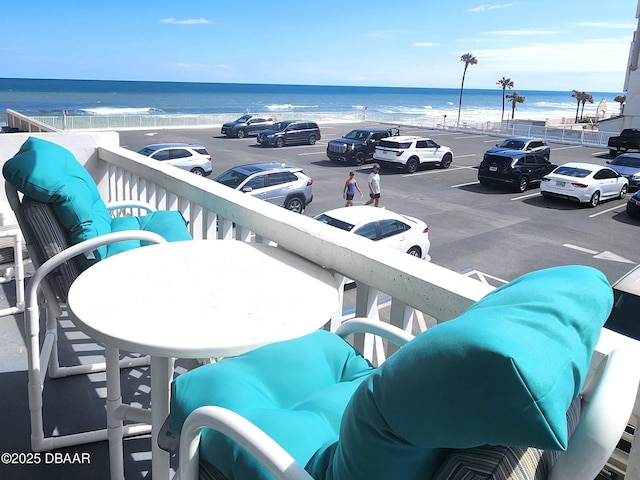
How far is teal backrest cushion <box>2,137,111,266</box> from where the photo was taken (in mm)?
2139

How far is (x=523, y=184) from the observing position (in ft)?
Answer: 60.8

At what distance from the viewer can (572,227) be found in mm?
14203

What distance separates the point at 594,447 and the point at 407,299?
3.06 ft

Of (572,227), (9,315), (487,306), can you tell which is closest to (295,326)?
(487,306)

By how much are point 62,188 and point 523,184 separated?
1827 centimetres

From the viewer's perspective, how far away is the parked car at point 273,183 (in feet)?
42.6

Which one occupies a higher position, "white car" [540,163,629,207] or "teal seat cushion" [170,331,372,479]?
"teal seat cushion" [170,331,372,479]

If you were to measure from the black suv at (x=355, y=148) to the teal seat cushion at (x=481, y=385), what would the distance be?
2179cm

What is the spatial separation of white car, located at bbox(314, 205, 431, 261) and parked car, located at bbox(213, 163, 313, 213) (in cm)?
376

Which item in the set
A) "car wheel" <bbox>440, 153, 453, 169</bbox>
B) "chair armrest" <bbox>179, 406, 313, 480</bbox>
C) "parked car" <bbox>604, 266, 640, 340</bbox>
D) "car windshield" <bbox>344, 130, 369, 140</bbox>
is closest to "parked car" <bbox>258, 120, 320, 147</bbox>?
"car windshield" <bbox>344, 130, 369, 140</bbox>

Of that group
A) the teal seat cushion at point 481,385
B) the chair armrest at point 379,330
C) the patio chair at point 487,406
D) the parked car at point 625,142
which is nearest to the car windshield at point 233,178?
the chair armrest at point 379,330

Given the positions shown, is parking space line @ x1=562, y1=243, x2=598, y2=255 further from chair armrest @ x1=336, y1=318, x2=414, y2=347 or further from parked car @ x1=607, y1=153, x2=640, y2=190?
chair armrest @ x1=336, y1=318, x2=414, y2=347

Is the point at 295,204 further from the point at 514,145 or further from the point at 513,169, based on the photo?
the point at 514,145

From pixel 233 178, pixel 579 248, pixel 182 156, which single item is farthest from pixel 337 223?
pixel 182 156
